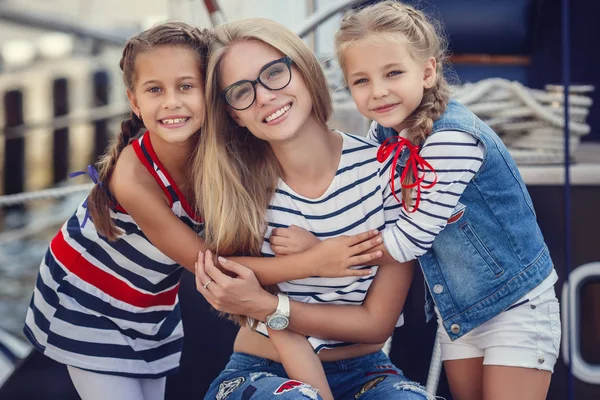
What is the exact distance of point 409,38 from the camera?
4.25ft

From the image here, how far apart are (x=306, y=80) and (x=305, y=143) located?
109 millimetres

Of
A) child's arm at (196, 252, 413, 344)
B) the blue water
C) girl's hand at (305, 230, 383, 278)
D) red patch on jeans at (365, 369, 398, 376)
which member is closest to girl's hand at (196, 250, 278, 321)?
child's arm at (196, 252, 413, 344)

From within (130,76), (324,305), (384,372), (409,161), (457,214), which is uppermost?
(130,76)

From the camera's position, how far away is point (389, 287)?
4.39 feet

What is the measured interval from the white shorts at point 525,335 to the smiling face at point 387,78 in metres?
0.38

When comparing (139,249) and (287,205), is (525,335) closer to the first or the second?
(287,205)

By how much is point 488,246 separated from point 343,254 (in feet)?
0.83

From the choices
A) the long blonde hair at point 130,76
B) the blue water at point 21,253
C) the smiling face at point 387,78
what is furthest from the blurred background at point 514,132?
the blue water at point 21,253

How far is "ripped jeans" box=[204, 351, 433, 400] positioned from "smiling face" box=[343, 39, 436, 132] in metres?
0.43

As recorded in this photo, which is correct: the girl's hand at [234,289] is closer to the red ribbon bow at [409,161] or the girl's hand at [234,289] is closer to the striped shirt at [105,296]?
the striped shirt at [105,296]

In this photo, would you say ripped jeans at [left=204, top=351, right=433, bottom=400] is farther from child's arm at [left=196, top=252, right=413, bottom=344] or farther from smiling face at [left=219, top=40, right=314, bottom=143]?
smiling face at [left=219, top=40, right=314, bottom=143]

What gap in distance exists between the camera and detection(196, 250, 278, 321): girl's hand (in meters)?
1.31

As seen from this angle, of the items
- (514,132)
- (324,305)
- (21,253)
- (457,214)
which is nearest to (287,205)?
(324,305)

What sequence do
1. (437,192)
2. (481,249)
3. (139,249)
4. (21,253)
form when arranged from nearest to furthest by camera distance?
1. (437,192)
2. (481,249)
3. (139,249)
4. (21,253)
